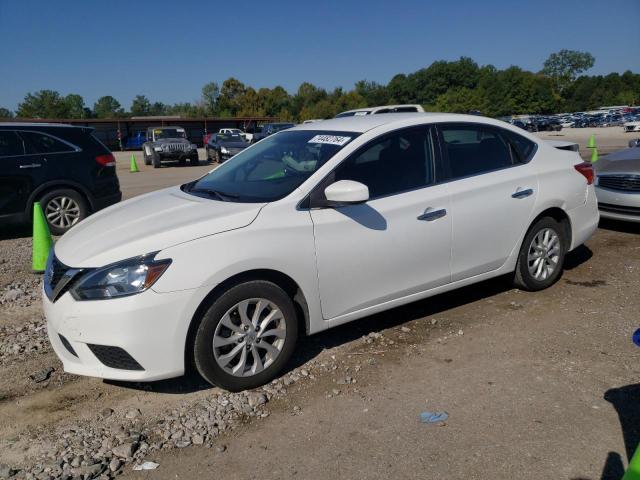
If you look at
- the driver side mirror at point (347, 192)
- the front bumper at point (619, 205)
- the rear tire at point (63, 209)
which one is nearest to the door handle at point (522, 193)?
the driver side mirror at point (347, 192)

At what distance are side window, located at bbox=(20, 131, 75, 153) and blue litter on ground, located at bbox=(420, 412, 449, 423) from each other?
7567mm

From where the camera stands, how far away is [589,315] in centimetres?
452

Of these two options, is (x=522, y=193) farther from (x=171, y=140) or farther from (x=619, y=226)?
(x=171, y=140)

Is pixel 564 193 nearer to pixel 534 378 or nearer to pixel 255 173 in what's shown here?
pixel 534 378

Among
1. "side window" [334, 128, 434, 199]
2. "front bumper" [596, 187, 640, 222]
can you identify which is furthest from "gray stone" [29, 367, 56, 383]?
"front bumper" [596, 187, 640, 222]

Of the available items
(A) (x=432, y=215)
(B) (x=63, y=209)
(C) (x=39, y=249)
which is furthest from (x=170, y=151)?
(A) (x=432, y=215)

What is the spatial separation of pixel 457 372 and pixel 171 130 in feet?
84.4

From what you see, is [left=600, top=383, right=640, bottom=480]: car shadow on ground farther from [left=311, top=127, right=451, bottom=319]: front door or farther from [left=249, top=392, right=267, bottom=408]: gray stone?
[left=249, top=392, right=267, bottom=408]: gray stone

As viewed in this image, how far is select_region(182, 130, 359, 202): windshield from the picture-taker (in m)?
3.82

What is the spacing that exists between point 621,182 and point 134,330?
662cm

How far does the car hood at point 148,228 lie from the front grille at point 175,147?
802 inches

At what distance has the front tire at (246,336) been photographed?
3244mm

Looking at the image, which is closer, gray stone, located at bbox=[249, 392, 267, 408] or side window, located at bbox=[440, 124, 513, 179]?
gray stone, located at bbox=[249, 392, 267, 408]

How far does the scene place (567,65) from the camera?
444 feet
